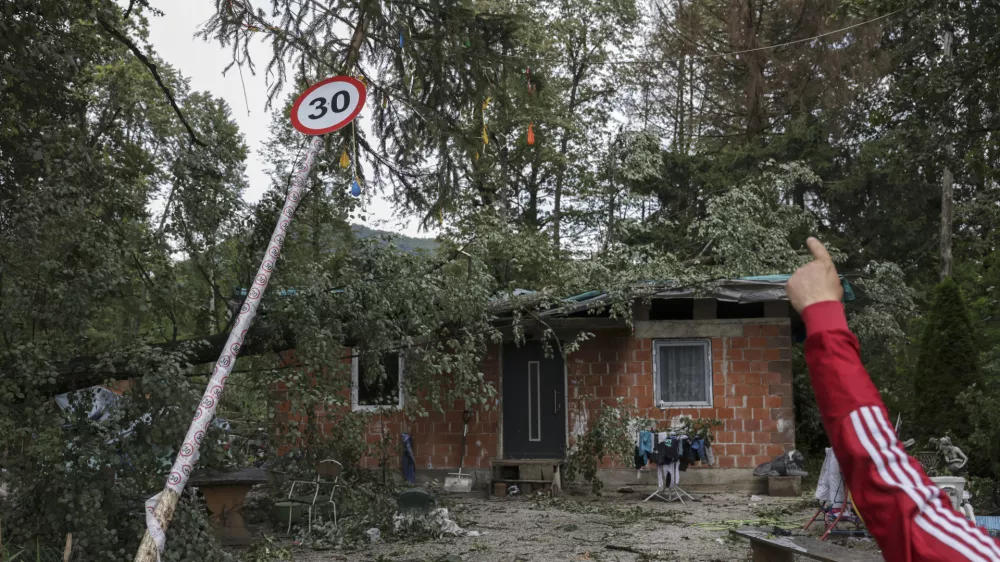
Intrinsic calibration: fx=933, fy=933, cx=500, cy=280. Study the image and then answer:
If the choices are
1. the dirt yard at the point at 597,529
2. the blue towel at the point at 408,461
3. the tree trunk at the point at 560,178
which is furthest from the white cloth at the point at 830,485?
the tree trunk at the point at 560,178

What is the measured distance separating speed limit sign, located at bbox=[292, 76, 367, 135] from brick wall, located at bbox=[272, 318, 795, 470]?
841 centimetres

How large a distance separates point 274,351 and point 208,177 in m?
1.70

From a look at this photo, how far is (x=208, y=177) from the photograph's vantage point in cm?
826

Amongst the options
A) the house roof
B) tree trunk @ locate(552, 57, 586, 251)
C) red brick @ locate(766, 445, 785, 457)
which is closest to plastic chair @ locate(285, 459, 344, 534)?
the house roof

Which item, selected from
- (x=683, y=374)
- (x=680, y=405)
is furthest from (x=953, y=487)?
(x=683, y=374)

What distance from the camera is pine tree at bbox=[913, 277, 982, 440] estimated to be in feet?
47.5

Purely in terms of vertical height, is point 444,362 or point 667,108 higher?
point 667,108

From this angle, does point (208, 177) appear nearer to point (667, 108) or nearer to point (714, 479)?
point (714, 479)

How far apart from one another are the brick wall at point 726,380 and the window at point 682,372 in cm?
10

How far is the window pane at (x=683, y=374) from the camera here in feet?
47.2

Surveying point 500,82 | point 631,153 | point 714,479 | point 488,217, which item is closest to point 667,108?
point 631,153

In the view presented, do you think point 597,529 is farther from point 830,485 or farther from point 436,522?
point 830,485

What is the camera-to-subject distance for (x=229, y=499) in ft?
30.2

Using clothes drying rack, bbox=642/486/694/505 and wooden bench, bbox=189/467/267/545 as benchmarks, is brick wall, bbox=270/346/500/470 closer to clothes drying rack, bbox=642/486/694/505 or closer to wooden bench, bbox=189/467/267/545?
clothes drying rack, bbox=642/486/694/505
